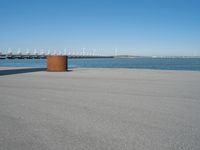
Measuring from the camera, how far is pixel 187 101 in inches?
327

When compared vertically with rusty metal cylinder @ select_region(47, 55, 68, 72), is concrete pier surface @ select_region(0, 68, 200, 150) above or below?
below

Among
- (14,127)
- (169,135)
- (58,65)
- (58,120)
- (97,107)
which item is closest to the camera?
(169,135)

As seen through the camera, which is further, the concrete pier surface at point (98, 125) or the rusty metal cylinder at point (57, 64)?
the rusty metal cylinder at point (57, 64)

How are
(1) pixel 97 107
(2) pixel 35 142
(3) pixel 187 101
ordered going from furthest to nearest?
(3) pixel 187 101 < (1) pixel 97 107 < (2) pixel 35 142

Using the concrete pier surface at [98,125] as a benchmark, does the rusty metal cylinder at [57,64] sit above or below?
above

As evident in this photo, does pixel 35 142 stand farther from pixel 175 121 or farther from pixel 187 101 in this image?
pixel 187 101

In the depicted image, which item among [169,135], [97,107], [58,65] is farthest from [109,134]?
[58,65]

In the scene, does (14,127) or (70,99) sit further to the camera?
(70,99)

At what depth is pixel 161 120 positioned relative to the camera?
18.8 ft

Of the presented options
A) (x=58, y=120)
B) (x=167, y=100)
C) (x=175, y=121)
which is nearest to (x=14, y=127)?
(x=58, y=120)

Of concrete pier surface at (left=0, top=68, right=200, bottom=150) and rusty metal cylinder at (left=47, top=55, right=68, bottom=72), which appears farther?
rusty metal cylinder at (left=47, top=55, right=68, bottom=72)

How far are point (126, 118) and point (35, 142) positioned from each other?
7.24 feet

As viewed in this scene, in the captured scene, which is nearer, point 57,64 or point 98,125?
point 98,125

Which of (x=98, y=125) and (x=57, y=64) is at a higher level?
(x=57, y=64)
